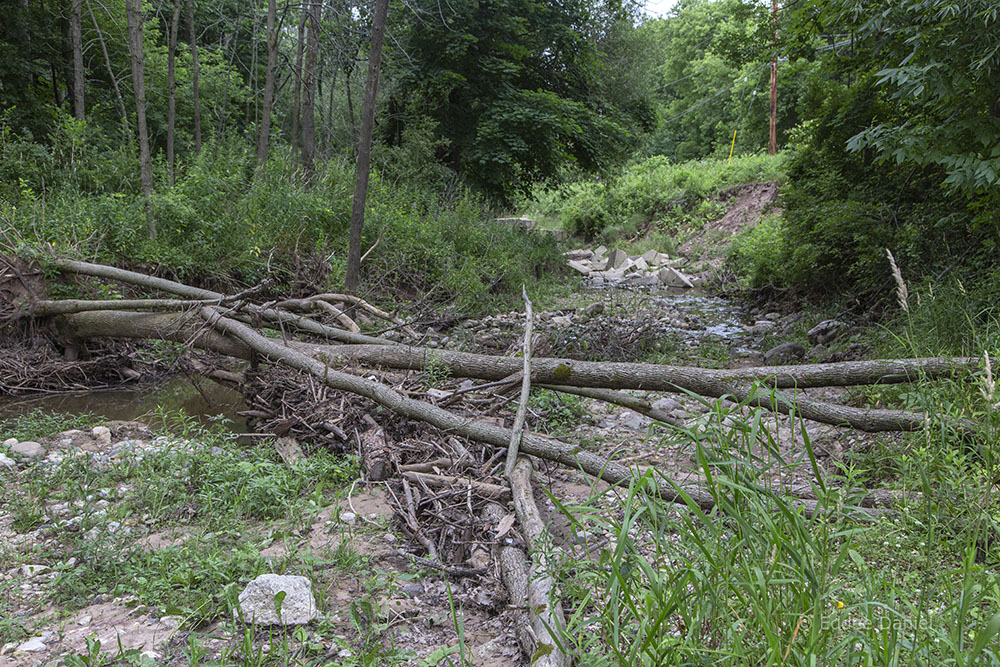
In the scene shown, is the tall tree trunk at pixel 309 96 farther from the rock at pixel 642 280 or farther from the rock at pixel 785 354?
the rock at pixel 785 354

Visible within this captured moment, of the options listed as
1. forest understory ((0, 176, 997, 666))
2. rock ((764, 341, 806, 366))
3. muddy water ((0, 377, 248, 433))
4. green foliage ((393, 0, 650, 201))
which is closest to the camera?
forest understory ((0, 176, 997, 666))

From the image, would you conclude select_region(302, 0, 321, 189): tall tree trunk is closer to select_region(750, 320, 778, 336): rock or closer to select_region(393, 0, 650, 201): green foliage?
select_region(393, 0, 650, 201): green foliage

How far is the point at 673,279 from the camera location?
15.6 metres

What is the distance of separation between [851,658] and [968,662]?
23cm

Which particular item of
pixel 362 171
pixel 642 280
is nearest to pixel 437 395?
pixel 362 171

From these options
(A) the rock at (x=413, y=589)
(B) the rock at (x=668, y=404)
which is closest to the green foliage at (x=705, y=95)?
(B) the rock at (x=668, y=404)

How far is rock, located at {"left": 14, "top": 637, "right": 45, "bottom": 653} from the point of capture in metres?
2.15

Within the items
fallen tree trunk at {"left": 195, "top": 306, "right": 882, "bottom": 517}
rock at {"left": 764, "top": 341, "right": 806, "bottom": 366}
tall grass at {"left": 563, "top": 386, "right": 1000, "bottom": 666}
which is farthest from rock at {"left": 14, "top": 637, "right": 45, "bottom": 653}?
rock at {"left": 764, "top": 341, "right": 806, "bottom": 366}

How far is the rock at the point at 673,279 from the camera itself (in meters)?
15.2

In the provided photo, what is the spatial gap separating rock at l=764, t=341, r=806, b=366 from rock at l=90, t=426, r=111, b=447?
246 inches

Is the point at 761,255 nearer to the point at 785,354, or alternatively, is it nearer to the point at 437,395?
the point at 785,354

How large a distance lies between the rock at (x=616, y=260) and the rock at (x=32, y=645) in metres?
17.1

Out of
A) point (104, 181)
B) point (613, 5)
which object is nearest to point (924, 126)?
point (104, 181)

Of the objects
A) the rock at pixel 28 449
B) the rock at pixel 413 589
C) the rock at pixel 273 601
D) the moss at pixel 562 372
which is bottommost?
the rock at pixel 28 449
